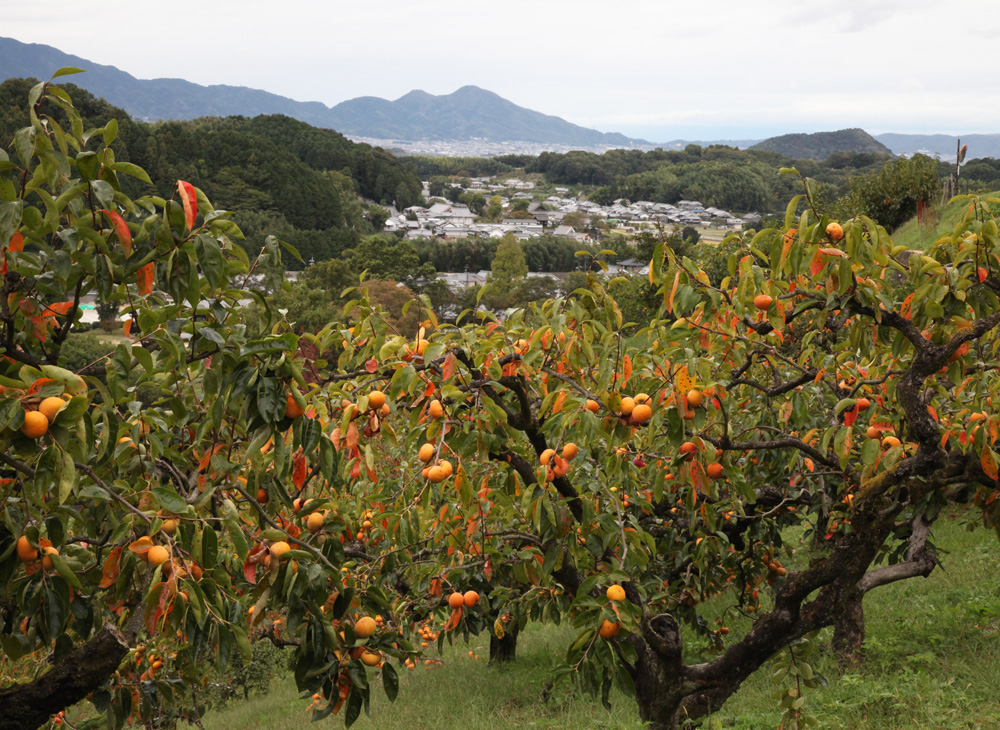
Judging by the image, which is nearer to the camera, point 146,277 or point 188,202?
point 188,202

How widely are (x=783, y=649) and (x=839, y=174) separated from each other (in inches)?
3211

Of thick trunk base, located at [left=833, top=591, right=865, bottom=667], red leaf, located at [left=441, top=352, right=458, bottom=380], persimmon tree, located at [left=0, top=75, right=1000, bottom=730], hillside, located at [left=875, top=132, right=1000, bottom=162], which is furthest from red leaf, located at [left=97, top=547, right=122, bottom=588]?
hillside, located at [left=875, top=132, right=1000, bottom=162]

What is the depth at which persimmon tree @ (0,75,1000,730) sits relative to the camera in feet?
4.71

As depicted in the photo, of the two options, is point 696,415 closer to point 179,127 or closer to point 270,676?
point 270,676

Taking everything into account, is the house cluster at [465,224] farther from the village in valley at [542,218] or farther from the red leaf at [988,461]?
the red leaf at [988,461]

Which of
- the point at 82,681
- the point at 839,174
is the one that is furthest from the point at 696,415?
the point at 839,174

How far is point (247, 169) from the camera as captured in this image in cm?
5497

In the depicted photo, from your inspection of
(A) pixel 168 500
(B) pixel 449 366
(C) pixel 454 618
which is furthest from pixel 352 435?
(C) pixel 454 618

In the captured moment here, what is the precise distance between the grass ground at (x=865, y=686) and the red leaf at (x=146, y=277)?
6.45 feet

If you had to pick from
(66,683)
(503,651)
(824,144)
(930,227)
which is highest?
(824,144)

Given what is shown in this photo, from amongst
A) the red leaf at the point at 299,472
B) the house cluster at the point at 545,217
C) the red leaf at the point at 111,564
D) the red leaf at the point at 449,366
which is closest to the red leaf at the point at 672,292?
the red leaf at the point at 449,366

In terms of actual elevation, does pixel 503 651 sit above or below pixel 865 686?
below

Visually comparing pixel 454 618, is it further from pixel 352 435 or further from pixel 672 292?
pixel 672 292

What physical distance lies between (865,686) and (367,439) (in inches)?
124
